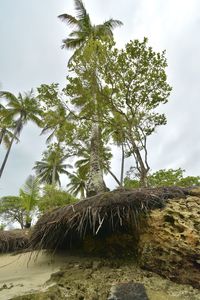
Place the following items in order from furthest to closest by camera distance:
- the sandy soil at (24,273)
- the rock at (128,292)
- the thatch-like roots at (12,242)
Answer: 1. the thatch-like roots at (12,242)
2. the sandy soil at (24,273)
3. the rock at (128,292)

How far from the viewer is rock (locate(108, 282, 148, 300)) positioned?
3.11m

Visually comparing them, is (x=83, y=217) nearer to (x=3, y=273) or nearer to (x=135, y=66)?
(x=3, y=273)

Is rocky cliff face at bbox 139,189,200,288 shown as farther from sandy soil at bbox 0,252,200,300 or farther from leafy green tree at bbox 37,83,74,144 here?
leafy green tree at bbox 37,83,74,144

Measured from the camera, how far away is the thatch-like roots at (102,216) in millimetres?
3895

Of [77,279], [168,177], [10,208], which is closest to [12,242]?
[77,279]

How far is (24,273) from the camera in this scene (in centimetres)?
429

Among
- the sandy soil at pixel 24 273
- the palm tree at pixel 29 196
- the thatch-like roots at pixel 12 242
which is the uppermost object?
the palm tree at pixel 29 196

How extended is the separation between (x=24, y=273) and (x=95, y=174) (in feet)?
15.4

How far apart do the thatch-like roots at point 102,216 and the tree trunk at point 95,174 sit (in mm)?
3547

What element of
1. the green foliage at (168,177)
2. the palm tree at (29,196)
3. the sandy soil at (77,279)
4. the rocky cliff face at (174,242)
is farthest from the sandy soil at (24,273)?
the green foliage at (168,177)

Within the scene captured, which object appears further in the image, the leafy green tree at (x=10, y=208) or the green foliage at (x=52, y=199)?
the leafy green tree at (x=10, y=208)

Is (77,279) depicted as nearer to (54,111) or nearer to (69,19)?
(54,111)

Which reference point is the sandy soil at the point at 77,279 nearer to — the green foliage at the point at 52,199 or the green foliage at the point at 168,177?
the green foliage at the point at 52,199

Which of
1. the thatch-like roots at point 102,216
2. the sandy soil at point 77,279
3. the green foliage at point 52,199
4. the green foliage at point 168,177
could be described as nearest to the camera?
the sandy soil at point 77,279
